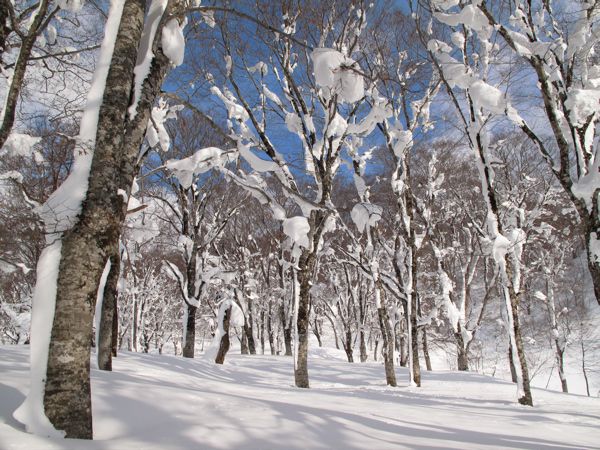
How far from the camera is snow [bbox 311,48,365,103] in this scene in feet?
6.77

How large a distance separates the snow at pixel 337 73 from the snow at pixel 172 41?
4.17 ft

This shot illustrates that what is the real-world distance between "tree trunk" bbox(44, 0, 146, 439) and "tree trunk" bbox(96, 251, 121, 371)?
13.5 feet

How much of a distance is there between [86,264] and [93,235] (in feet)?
0.59

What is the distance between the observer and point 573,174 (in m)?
5.09

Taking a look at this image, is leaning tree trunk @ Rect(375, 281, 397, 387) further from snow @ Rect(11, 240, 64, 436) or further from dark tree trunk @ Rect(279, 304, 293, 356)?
dark tree trunk @ Rect(279, 304, 293, 356)

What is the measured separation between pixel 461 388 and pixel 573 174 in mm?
6299

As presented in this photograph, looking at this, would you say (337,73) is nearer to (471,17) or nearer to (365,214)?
(365,214)

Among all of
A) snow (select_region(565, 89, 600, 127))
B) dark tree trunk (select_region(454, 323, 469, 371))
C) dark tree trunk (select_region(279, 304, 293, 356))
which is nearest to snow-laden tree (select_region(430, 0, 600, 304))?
snow (select_region(565, 89, 600, 127))

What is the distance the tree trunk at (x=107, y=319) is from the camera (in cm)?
616

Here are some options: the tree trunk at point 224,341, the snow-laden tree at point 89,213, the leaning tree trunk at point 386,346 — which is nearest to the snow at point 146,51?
the snow-laden tree at point 89,213

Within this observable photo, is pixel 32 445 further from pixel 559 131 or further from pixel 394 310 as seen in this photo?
pixel 394 310

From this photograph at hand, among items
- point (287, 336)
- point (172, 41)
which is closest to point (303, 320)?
point (172, 41)

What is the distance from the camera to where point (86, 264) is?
7.50ft

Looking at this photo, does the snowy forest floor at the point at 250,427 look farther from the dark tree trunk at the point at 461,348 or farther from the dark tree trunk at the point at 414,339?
the dark tree trunk at the point at 461,348
